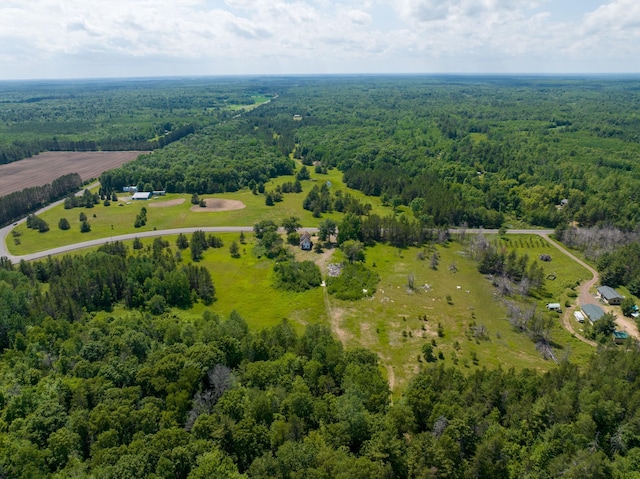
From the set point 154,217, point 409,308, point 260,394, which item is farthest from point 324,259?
point 154,217

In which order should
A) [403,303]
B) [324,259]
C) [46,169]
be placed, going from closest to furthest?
1. [403,303]
2. [324,259]
3. [46,169]

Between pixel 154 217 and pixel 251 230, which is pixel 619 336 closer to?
pixel 251 230

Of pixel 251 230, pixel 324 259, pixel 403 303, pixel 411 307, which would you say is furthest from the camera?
pixel 251 230

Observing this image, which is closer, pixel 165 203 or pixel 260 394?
pixel 260 394

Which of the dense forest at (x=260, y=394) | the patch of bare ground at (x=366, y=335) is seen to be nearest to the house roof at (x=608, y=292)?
the dense forest at (x=260, y=394)

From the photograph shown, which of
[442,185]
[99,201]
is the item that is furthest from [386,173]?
[99,201]
